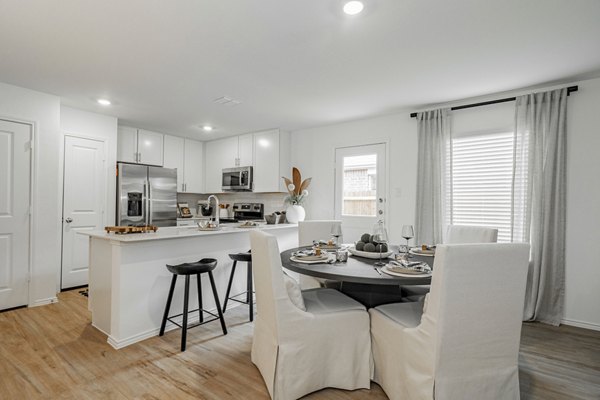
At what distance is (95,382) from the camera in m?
1.94

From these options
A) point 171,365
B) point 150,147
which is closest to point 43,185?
point 150,147

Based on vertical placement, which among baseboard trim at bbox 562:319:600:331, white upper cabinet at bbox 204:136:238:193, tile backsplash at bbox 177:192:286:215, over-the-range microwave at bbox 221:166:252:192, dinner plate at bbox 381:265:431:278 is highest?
white upper cabinet at bbox 204:136:238:193

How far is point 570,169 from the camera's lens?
116 inches

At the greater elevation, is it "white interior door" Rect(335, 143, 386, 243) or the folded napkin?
"white interior door" Rect(335, 143, 386, 243)

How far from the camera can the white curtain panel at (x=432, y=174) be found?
3570 mm

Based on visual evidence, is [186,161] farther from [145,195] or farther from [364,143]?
[364,143]

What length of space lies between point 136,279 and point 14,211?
1890mm

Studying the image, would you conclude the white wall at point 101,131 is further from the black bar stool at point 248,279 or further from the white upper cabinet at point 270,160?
the black bar stool at point 248,279

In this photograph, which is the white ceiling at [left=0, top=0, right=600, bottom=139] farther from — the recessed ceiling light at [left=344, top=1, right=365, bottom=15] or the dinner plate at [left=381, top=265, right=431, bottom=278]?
the dinner plate at [left=381, top=265, right=431, bottom=278]

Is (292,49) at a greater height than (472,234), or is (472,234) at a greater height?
(292,49)

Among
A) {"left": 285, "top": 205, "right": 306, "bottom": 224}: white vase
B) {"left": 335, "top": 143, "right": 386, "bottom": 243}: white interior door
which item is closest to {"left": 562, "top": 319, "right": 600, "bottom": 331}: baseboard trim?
{"left": 335, "top": 143, "right": 386, "bottom": 243}: white interior door

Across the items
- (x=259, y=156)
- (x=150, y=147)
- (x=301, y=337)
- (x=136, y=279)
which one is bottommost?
(x=301, y=337)

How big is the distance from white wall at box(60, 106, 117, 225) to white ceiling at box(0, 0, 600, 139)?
313 mm

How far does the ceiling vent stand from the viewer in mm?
3498
